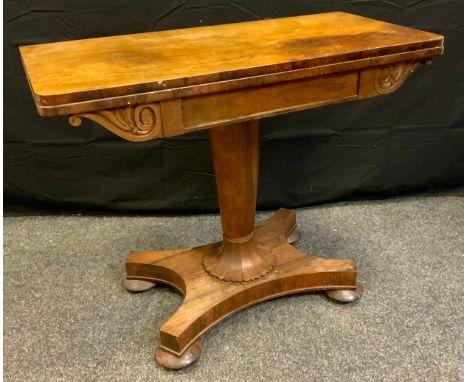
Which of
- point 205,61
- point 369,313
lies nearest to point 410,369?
point 369,313

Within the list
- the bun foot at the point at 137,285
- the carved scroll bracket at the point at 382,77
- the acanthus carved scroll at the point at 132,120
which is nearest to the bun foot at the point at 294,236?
the bun foot at the point at 137,285

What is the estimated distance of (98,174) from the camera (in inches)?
81.8

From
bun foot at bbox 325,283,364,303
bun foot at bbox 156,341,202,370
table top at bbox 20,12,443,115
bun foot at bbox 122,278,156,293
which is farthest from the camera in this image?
bun foot at bbox 122,278,156,293

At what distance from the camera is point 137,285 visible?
1692mm

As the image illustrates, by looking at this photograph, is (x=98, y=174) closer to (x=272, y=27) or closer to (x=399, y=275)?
(x=272, y=27)

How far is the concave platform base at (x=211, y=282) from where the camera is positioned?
140 centimetres

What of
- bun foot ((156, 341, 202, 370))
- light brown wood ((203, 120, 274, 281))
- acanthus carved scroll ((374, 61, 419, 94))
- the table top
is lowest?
bun foot ((156, 341, 202, 370))

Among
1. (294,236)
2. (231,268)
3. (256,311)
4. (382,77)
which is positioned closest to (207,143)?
(294,236)

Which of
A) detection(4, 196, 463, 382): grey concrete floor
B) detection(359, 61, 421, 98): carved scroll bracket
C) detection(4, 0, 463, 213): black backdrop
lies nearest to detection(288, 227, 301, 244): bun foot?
detection(4, 196, 463, 382): grey concrete floor

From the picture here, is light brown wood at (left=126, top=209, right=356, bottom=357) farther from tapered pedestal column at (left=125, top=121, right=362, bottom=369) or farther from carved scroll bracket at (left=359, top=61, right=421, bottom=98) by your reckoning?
carved scroll bracket at (left=359, top=61, right=421, bottom=98)

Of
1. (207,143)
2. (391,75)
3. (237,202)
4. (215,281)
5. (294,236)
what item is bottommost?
(294,236)

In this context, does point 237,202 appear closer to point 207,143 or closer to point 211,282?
A: point 211,282

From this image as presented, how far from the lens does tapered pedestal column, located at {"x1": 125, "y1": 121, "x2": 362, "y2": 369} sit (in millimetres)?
1401

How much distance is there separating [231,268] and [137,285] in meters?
0.33
